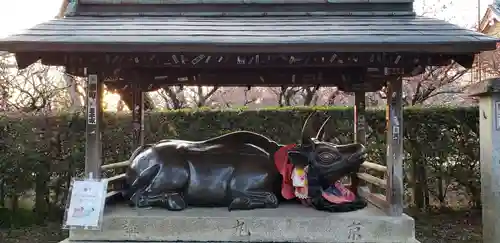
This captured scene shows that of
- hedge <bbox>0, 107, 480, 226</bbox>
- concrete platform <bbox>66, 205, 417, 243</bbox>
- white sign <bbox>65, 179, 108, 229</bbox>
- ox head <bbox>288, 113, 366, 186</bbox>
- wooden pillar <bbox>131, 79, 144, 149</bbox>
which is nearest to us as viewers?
white sign <bbox>65, 179, 108, 229</bbox>

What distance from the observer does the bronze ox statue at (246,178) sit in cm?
515

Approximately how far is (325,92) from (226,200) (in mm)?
12655

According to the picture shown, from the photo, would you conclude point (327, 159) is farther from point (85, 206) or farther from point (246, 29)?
point (85, 206)

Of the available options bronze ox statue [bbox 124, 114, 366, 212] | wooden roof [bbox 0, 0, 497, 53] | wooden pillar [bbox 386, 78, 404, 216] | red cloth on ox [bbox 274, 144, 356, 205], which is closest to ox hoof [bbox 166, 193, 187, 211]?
bronze ox statue [bbox 124, 114, 366, 212]

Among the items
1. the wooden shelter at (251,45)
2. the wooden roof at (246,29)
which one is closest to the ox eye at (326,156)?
the wooden shelter at (251,45)

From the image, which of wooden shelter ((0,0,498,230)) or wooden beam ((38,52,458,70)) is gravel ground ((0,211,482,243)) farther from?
wooden beam ((38,52,458,70))

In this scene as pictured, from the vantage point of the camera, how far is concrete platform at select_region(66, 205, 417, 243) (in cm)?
467

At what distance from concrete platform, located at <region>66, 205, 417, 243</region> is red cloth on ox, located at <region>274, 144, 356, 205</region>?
0.40m

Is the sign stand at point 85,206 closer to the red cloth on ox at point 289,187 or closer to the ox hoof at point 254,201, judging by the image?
the ox hoof at point 254,201

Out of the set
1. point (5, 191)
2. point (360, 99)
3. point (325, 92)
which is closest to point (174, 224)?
point (360, 99)

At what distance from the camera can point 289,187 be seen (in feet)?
17.6

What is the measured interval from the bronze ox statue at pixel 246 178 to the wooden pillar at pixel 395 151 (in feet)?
1.47

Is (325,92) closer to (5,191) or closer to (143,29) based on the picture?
(5,191)

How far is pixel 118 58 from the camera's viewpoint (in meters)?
4.80
